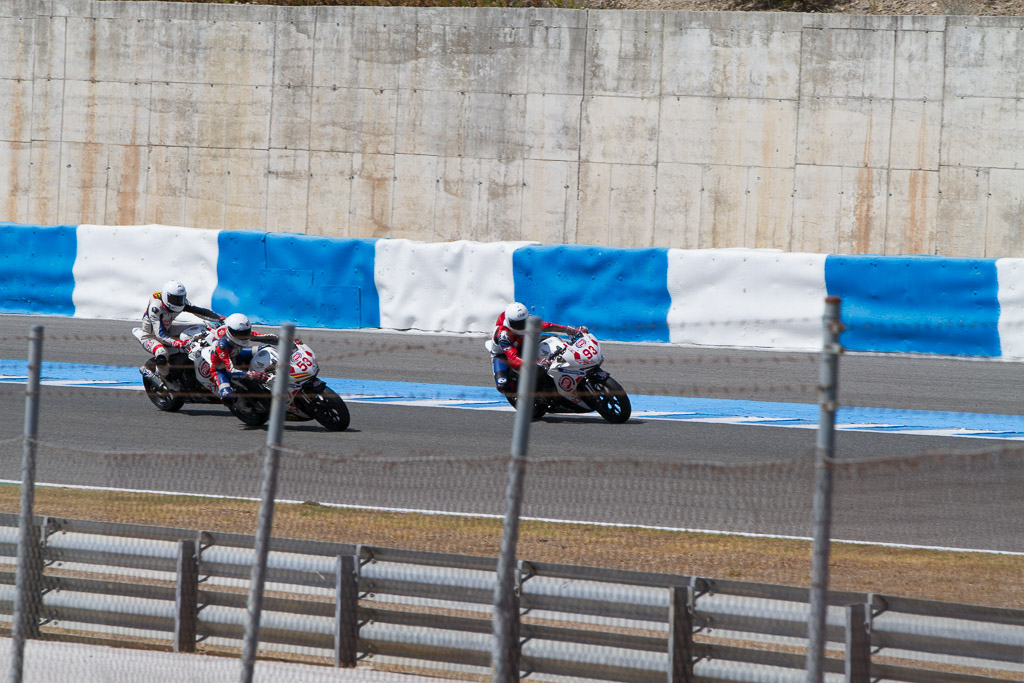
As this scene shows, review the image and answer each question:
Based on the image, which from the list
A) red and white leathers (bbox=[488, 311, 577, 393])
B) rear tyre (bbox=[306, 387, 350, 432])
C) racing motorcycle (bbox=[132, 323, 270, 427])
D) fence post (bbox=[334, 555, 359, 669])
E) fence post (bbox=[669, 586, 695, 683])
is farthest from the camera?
red and white leathers (bbox=[488, 311, 577, 393])

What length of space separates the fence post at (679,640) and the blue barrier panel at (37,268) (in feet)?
55.1

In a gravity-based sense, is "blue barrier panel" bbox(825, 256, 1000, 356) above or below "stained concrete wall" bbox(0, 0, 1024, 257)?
below

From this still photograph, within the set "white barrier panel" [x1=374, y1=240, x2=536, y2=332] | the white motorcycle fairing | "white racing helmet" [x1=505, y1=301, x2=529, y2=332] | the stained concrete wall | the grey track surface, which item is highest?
the stained concrete wall

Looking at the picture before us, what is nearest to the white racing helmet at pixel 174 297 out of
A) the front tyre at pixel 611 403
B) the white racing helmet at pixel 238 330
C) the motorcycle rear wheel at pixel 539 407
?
the white racing helmet at pixel 238 330

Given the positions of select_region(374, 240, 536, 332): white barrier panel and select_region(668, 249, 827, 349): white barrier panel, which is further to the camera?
select_region(374, 240, 536, 332): white barrier panel

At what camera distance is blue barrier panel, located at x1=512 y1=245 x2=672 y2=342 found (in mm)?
18359

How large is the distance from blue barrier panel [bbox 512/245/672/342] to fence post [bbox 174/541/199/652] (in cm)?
1224

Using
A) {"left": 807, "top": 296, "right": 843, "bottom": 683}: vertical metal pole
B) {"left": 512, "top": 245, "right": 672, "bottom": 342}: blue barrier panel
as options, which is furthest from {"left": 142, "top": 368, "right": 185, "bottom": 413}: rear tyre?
{"left": 807, "top": 296, "right": 843, "bottom": 683}: vertical metal pole

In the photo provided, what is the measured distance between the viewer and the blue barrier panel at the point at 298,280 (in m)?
19.5

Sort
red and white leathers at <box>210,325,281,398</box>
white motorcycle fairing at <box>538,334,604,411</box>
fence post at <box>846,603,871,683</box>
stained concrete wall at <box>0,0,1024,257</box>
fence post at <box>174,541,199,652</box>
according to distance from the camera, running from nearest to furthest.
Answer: fence post at <box>846,603,871,683</box> → fence post at <box>174,541,199,652</box> → red and white leathers at <box>210,325,281,398</box> → white motorcycle fairing at <box>538,334,604,411</box> → stained concrete wall at <box>0,0,1024,257</box>

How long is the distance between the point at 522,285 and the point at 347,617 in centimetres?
1292

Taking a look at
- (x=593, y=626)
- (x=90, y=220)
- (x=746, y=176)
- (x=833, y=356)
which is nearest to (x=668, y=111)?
(x=746, y=176)

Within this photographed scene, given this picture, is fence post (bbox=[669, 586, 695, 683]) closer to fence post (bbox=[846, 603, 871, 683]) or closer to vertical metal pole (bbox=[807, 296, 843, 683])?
fence post (bbox=[846, 603, 871, 683])

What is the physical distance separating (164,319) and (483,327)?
19.8 feet
